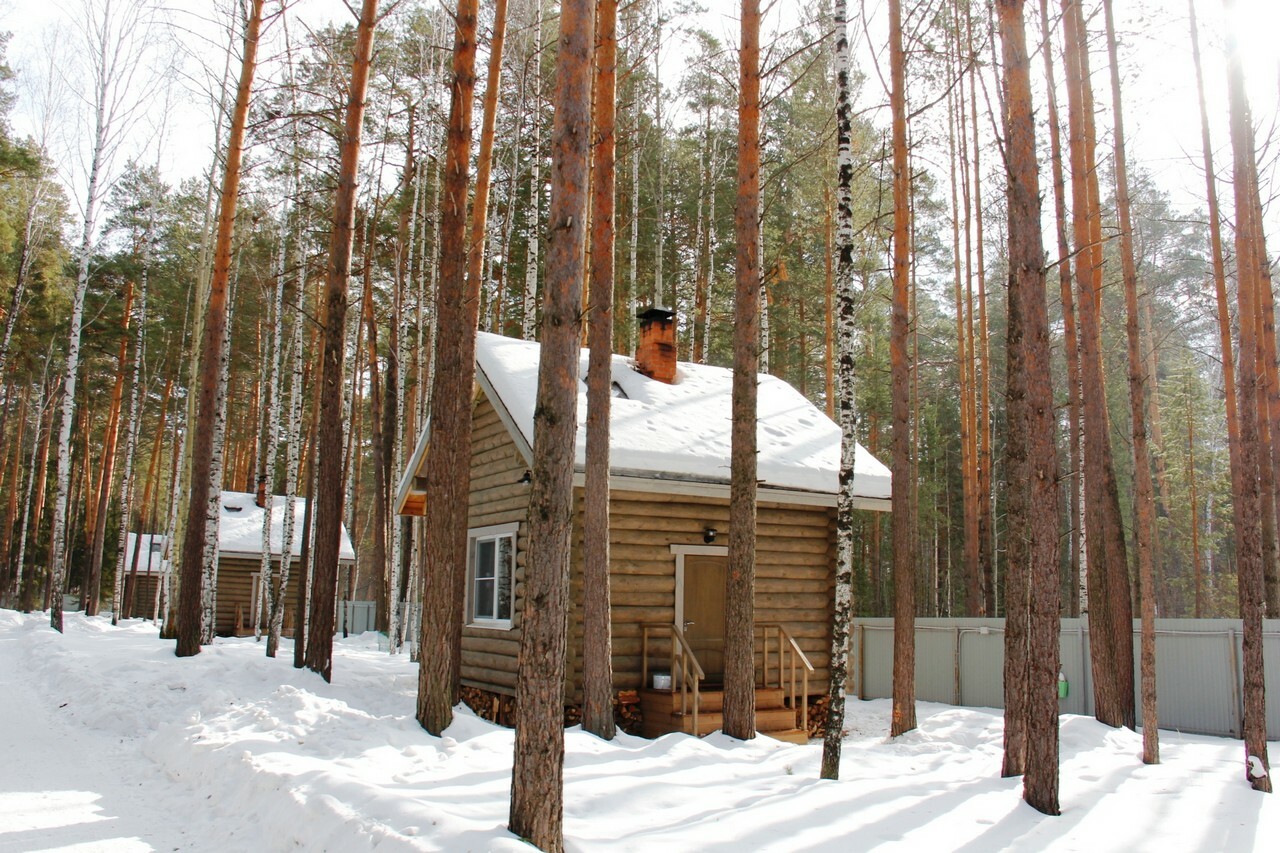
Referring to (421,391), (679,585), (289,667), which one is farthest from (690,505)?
(421,391)

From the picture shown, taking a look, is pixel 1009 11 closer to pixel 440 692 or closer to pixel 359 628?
pixel 440 692

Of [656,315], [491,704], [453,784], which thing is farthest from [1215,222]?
[453,784]

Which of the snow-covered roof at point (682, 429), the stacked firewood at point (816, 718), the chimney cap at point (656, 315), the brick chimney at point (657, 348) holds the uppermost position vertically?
the chimney cap at point (656, 315)

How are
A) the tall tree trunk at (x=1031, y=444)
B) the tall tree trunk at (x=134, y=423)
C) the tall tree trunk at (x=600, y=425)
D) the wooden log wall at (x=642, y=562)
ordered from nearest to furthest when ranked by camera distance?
the tall tree trunk at (x=1031, y=444) < the tall tree trunk at (x=600, y=425) < the wooden log wall at (x=642, y=562) < the tall tree trunk at (x=134, y=423)

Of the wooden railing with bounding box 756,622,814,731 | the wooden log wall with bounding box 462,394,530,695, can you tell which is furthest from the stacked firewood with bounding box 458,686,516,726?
the wooden railing with bounding box 756,622,814,731

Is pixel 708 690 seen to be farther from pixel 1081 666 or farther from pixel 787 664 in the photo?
pixel 1081 666

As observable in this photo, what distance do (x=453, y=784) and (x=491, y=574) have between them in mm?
5994

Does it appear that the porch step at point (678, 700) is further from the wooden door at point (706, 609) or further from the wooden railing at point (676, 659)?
the wooden door at point (706, 609)

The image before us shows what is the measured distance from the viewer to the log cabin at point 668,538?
409 inches

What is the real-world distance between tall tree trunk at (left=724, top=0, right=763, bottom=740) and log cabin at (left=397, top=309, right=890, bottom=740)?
3.09 ft

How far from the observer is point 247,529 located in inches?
1064

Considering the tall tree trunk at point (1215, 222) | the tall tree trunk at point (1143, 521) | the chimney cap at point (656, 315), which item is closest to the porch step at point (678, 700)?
the tall tree trunk at point (1143, 521)

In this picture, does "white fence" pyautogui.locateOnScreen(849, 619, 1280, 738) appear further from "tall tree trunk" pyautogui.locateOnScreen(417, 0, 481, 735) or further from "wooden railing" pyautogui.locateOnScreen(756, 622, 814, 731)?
"tall tree trunk" pyautogui.locateOnScreen(417, 0, 481, 735)

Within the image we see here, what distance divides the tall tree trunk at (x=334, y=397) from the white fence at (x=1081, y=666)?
10553 millimetres
